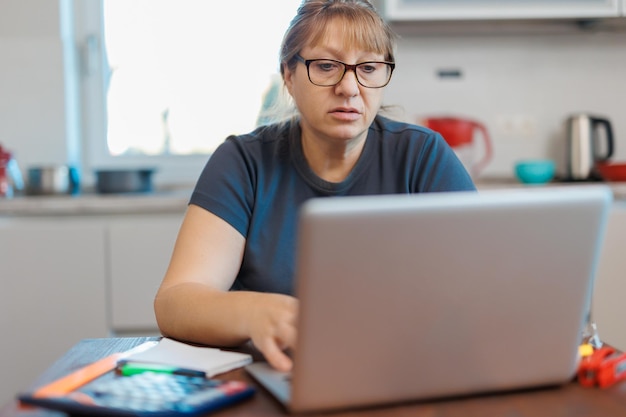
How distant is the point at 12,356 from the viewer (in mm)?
2570

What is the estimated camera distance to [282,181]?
149 cm

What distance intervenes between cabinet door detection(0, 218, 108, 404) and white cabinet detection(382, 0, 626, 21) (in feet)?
4.15

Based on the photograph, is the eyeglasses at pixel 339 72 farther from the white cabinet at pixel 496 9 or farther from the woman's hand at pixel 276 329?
the white cabinet at pixel 496 9

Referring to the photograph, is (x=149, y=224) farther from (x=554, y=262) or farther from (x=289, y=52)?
(x=554, y=262)

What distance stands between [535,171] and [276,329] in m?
2.11

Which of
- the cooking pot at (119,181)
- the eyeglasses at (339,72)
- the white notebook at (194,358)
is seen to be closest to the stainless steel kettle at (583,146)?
the cooking pot at (119,181)

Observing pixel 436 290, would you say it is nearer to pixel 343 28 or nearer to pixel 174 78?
pixel 343 28

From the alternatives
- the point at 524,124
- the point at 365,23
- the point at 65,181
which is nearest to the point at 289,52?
the point at 365,23

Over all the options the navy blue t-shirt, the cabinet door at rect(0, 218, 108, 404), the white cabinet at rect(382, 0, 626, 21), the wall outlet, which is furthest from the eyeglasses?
the wall outlet

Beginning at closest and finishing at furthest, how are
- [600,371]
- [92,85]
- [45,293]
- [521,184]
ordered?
[600,371] < [45,293] < [521,184] < [92,85]

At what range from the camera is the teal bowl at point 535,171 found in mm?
2891

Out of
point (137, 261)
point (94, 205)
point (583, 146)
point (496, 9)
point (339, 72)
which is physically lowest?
point (137, 261)

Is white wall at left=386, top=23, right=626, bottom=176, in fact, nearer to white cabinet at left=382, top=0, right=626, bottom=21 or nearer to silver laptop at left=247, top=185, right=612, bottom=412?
white cabinet at left=382, top=0, right=626, bottom=21

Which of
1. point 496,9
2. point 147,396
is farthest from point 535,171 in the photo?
point 147,396
